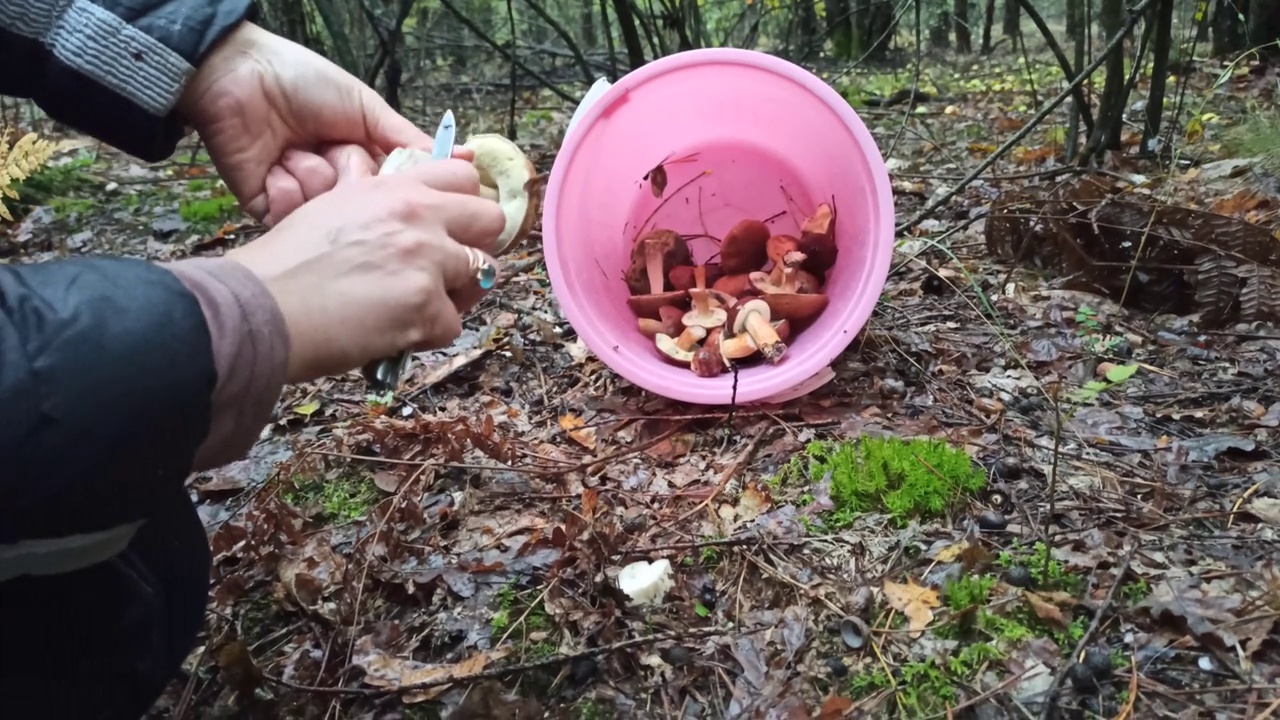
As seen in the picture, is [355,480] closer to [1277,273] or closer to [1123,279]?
[1123,279]

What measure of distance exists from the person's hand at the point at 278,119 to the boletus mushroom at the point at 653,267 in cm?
92

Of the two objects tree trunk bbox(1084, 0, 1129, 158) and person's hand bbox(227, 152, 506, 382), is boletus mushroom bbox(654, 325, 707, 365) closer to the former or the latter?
person's hand bbox(227, 152, 506, 382)

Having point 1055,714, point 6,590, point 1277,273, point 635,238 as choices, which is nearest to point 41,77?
point 6,590

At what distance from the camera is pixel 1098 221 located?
2.37 meters

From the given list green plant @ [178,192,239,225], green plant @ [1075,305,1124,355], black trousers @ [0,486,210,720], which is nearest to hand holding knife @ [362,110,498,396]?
black trousers @ [0,486,210,720]

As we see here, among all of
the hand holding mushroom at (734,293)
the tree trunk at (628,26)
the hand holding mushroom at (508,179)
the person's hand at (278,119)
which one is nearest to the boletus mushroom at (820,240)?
the hand holding mushroom at (734,293)

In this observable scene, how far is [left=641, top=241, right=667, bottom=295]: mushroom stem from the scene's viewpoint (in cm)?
238

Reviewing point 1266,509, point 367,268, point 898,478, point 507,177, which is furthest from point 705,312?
point 367,268

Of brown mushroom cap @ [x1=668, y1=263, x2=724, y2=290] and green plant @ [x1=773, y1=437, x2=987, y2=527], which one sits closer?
green plant @ [x1=773, y1=437, x2=987, y2=527]

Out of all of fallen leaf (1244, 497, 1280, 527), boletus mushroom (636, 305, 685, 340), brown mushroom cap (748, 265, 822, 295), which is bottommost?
fallen leaf (1244, 497, 1280, 527)

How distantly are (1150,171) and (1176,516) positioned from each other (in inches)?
85.7

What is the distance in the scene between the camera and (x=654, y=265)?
7.85 ft

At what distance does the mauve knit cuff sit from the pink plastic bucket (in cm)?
121

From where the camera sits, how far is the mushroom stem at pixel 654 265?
2.38m
